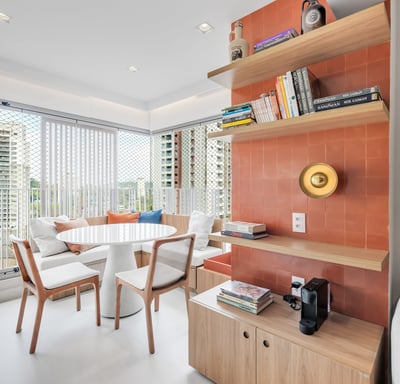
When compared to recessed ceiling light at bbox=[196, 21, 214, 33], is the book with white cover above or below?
below

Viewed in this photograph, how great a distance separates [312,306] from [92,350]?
1.65 meters

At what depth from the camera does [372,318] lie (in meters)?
1.35

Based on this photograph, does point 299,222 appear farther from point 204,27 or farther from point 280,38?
point 204,27

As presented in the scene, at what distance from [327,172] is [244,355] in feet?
3.66

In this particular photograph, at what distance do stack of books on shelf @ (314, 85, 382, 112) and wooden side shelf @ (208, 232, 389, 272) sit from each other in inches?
27.9

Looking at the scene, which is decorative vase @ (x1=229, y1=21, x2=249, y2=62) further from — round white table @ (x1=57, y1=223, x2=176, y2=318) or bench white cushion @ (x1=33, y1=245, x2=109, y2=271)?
bench white cushion @ (x1=33, y1=245, x2=109, y2=271)

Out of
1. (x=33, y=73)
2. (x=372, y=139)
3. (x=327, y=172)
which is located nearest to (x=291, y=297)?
(x=327, y=172)

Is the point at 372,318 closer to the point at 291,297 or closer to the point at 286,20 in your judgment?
the point at 291,297

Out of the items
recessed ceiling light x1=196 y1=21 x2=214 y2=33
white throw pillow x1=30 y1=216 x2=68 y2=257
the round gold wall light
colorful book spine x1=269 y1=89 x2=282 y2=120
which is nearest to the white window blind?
white throw pillow x1=30 y1=216 x2=68 y2=257

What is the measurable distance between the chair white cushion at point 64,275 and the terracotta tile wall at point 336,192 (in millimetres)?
1338

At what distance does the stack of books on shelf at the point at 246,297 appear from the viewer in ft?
4.87

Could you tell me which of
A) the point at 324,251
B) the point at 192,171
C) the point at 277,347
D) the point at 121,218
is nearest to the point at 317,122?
the point at 324,251

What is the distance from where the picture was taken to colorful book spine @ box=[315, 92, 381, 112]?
1127 mm

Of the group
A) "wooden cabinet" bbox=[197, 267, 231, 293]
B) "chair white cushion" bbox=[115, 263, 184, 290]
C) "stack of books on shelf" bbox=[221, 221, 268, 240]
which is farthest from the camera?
"wooden cabinet" bbox=[197, 267, 231, 293]
